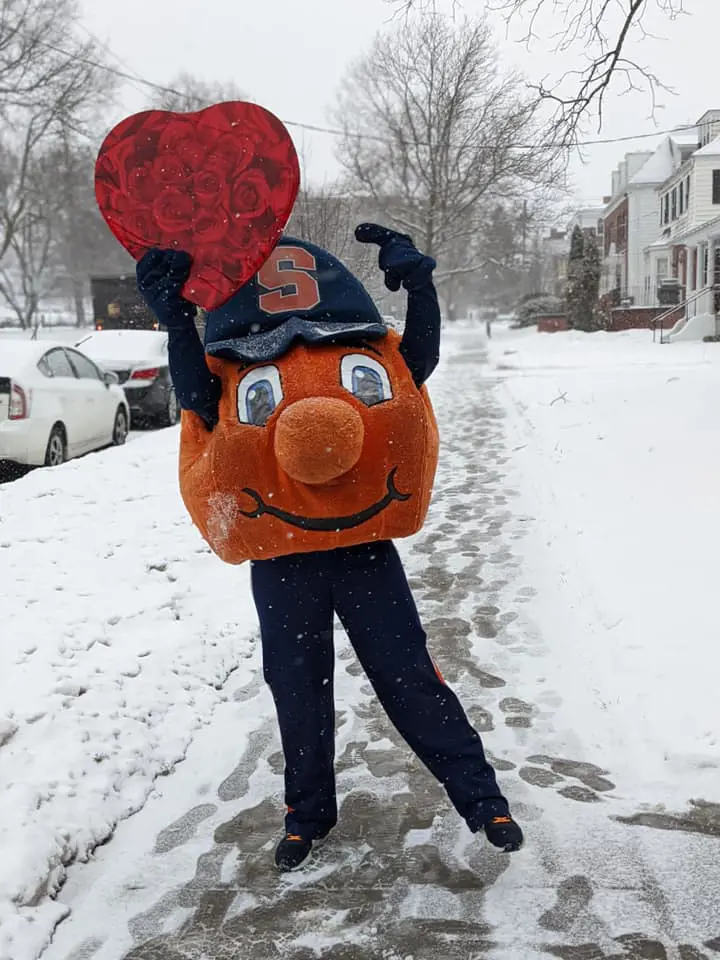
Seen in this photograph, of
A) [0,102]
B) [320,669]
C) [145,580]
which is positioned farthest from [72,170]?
[320,669]

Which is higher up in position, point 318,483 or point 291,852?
point 318,483

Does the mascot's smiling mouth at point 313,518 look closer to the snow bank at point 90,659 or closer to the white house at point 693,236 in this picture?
the snow bank at point 90,659

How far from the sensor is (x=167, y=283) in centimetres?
270

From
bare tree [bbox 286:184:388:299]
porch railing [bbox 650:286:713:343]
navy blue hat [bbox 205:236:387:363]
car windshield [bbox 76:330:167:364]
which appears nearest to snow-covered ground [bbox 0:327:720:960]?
navy blue hat [bbox 205:236:387:363]

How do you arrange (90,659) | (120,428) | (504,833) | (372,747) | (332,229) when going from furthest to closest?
(332,229) → (120,428) → (90,659) → (372,747) → (504,833)

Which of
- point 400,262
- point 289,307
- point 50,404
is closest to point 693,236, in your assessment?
point 50,404

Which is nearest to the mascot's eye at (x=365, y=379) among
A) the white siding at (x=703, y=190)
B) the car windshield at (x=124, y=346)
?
the car windshield at (x=124, y=346)

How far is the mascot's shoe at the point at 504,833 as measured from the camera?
9.13 ft

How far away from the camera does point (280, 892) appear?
2717mm

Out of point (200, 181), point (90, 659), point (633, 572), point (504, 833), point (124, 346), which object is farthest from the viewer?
point (124, 346)

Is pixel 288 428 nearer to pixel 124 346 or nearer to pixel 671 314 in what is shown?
pixel 124 346

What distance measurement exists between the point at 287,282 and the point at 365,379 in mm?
416

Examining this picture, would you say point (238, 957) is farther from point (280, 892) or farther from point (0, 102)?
point (0, 102)

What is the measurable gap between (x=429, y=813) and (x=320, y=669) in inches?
28.4
